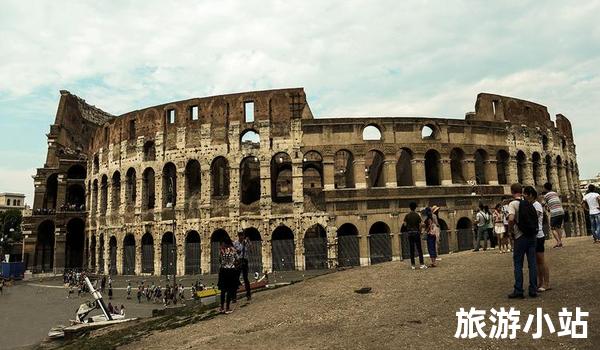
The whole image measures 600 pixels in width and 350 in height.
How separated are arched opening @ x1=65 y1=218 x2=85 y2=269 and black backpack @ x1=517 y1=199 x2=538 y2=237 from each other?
135 ft

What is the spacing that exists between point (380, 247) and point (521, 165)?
14158 millimetres

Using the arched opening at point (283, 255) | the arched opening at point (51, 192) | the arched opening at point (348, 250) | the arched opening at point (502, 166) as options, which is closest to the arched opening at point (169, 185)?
the arched opening at point (283, 255)

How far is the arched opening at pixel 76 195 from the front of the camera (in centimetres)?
4162

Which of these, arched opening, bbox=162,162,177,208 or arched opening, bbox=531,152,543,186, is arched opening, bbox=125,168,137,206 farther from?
arched opening, bbox=531,152,543,186

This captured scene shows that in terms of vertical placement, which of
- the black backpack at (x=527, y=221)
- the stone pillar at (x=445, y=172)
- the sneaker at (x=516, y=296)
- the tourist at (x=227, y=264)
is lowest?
the sneaker at (x=516, y=296)

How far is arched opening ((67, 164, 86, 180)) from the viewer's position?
41.8 m

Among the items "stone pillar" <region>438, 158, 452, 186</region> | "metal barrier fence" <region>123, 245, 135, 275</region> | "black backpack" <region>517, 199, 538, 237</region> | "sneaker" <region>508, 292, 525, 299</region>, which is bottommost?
"metal barrier fence" <region>123, 245, 135, 275</region>

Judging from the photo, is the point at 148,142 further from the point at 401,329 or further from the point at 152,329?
the point at 401,329

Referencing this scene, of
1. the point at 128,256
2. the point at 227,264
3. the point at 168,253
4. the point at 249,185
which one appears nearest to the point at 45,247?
the point at 128,256

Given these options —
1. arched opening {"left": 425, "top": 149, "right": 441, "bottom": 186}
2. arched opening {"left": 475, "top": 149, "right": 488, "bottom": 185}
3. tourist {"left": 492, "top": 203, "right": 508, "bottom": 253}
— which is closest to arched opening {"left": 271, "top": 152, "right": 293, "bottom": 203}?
arched opening {"left": 425, "top": 149, "right": 441, "bottom": 186}

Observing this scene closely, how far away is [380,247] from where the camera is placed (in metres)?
26.2

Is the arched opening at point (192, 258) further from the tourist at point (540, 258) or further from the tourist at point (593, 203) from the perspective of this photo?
the tourist at point (540, 258)

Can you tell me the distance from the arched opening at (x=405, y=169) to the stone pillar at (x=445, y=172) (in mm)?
2008

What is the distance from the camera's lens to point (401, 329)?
632 centimetres
